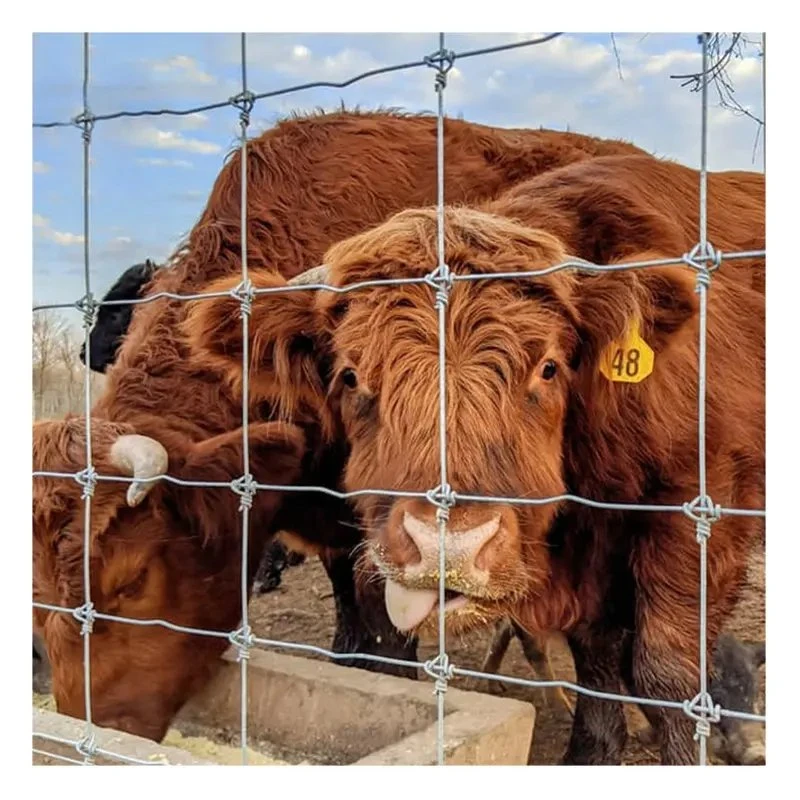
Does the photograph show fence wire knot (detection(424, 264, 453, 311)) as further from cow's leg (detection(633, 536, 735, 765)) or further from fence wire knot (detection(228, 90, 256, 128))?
cow's leg (detection(633, 536, 735, 765))

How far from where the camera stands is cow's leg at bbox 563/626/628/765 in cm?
310

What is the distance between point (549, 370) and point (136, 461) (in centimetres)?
115

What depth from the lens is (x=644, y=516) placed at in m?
2.62

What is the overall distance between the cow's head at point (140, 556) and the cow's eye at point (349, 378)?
0.49 m

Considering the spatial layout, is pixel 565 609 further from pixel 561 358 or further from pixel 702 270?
pixel 702 270

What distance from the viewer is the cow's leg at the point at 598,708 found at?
3.10 metres

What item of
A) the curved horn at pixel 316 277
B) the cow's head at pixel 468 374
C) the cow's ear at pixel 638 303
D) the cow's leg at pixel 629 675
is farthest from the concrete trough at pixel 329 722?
the curved horn at pixel 316 277

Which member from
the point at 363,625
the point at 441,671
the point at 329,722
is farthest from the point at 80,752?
the point at 363,625

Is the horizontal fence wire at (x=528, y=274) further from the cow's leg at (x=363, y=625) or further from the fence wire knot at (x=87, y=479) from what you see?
the cow's leg at (x=363, y=625)

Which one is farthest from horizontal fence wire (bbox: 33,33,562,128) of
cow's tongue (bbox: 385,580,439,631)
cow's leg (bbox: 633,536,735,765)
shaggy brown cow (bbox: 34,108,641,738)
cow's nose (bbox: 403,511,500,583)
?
cow's leg (bbox: 633,536,735,765)

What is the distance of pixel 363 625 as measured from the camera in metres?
3.81

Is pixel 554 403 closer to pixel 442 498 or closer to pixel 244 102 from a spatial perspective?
pixel 442 498
